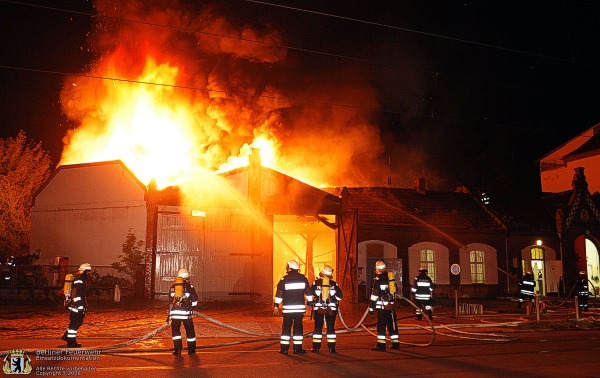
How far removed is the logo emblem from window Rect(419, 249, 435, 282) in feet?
69.7

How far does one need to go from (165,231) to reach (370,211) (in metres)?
10.2

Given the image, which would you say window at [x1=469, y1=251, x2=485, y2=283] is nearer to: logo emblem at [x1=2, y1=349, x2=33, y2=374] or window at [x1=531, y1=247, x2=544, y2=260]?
window at [x1=531, y1=247, x2=544, y2=260]

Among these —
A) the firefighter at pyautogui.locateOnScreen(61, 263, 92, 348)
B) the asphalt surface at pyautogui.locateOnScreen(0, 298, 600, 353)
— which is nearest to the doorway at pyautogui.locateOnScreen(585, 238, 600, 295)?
the asphalt surface at pyautogui.locateOnScreen(0, 298, 600, 353)

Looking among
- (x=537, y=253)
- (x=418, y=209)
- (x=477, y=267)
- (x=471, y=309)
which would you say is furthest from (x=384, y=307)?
(x=537, y=253)

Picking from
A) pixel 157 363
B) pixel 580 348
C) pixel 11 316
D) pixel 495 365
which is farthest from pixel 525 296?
pixel 11 316

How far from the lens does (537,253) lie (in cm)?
2967

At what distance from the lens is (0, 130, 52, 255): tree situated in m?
36.0

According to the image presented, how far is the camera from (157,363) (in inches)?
383

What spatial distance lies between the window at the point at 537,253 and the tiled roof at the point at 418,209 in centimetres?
Result: 268

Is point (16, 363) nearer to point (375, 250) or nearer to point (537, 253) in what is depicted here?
point (375, 250)

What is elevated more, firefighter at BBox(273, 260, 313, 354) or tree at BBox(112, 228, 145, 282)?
tree at BBox(112, 228, 145, 282)

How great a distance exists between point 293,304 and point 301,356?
106 centimetres

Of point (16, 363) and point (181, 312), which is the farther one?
point (181, 312)

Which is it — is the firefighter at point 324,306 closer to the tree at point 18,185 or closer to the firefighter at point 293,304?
the firefighter at point 293,304
